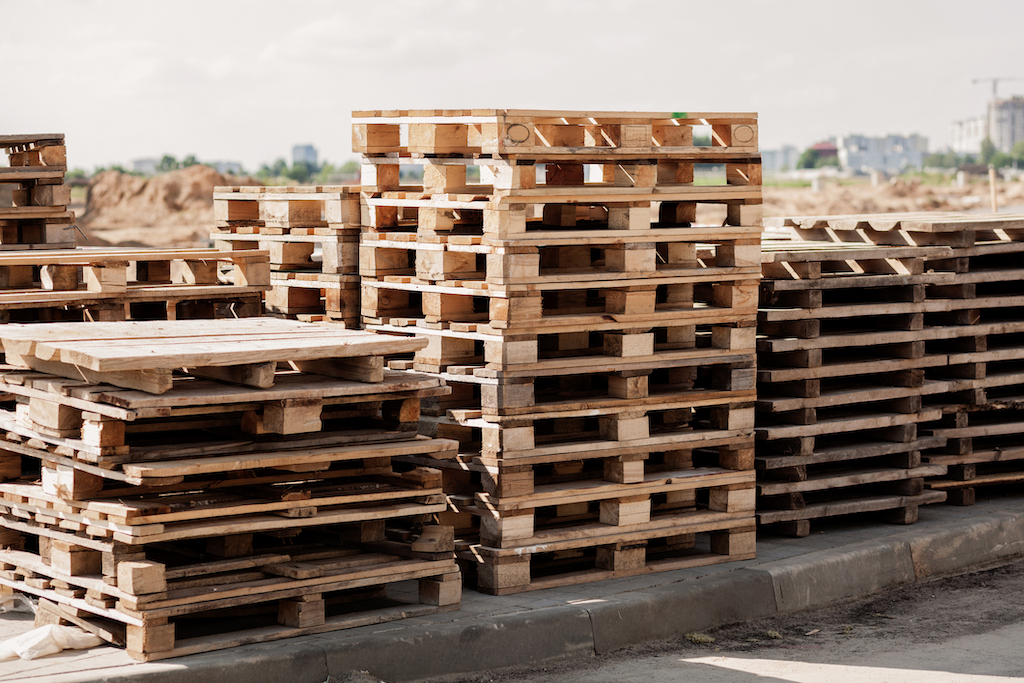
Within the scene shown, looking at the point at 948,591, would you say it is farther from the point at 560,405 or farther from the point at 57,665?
the point at 57,665

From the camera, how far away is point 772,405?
840 cm

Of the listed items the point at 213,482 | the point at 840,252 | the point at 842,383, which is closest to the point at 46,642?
the point at 213,482

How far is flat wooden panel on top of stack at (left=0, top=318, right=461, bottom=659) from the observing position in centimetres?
586

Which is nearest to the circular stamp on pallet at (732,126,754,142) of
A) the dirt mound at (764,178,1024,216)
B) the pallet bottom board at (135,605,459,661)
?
the pallet bottom board at (135,605,459,661)

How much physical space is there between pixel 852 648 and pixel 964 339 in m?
3.35

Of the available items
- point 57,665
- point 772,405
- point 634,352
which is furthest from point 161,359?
point 772,405

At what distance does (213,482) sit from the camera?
253 inches

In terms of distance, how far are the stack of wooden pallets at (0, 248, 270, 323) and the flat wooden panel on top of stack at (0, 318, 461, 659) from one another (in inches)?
27.3

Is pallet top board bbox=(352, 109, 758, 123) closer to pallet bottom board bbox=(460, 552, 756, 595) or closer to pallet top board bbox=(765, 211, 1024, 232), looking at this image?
pallet top board bbox=(765, 211, 1024, 232)

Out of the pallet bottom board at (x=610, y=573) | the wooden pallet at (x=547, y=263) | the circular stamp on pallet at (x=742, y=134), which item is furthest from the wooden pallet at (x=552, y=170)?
the pallet bottom board at (x=610, y=573)

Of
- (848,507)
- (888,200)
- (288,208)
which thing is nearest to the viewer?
(288,208)

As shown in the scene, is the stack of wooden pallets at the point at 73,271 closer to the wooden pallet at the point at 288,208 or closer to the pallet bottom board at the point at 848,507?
the wooden pallet at the point at 288,208

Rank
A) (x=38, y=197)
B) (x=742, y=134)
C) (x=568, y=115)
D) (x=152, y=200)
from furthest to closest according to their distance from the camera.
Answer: (x=152, y=200) → (x=38, y=197) → (x=742, y=134) → (x=568, y=115)

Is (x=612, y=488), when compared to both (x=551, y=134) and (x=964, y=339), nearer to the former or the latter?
(x=551, y=134)
